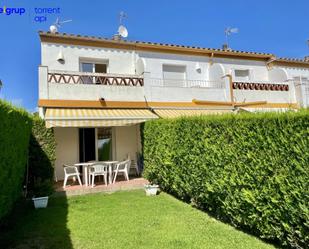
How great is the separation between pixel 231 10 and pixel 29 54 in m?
25.8

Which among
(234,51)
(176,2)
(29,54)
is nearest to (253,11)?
(234,51)

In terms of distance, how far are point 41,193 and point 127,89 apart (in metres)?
13.0

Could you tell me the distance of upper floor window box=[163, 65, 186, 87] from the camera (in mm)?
31938

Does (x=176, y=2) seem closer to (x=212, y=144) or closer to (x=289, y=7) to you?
(x=289, y=7)

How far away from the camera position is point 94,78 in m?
26.0

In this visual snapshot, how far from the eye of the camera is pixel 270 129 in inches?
402

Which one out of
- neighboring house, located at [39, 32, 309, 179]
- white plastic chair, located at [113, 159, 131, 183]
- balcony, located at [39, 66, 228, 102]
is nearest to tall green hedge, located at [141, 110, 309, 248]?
white plastic chair, located at [113, 159, 131, 183]

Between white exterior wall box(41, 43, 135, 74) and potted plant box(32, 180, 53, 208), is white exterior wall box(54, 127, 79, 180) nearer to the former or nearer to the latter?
white exterior wall box(41, 43, 135, 74)

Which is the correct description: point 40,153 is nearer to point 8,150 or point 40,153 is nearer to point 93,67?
point 8,150

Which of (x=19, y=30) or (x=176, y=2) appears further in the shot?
(x=176, y=2)

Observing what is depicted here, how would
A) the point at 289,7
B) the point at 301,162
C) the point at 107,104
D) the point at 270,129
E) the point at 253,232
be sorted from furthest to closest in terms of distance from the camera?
the point at 289,7, the point at 107,104, the point at 253,232, the point at 270,129, the point at 301,162

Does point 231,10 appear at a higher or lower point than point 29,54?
higher

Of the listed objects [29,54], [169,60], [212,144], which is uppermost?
[29,54]

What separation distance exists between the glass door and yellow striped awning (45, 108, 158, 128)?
4.31 metres
